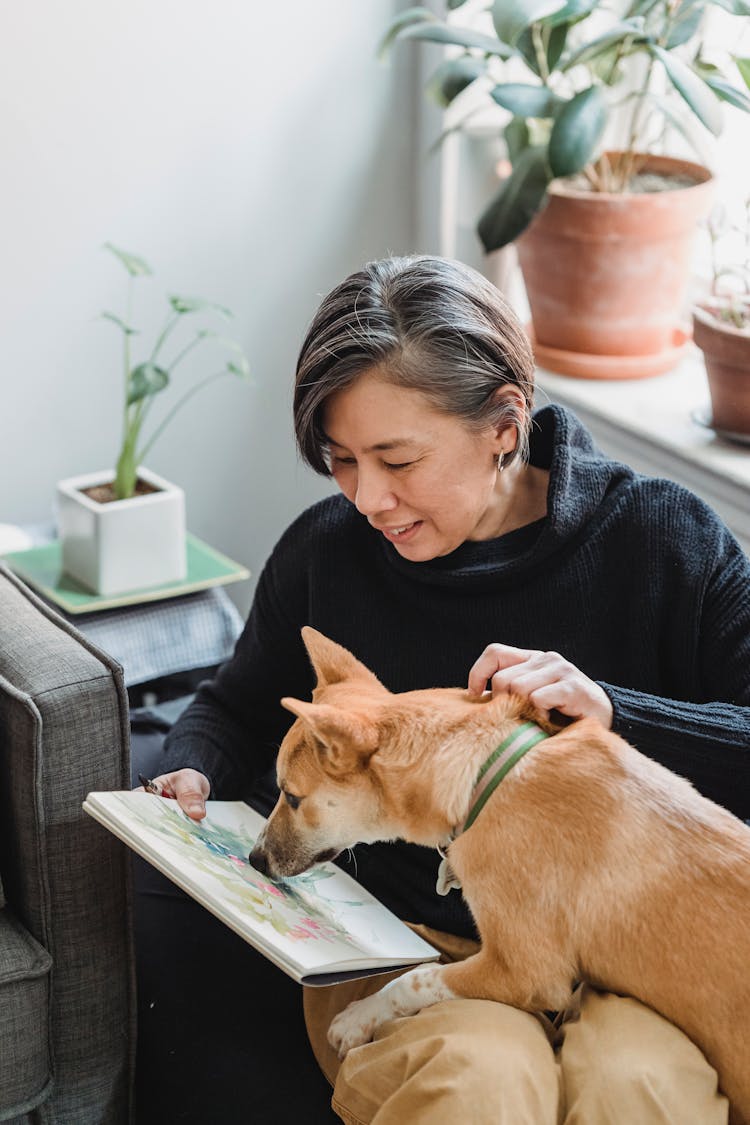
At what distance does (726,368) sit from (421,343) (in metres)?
0.91

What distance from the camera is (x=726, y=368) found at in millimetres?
2145

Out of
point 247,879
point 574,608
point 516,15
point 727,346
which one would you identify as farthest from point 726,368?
point 247,879

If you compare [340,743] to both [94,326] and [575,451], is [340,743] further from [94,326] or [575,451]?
[94,326]

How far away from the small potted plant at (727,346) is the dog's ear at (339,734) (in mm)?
1144

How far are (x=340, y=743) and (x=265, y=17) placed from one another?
188 centimetres

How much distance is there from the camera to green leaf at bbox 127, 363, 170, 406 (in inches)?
93.1

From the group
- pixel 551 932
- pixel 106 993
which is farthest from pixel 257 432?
pixel 551 932

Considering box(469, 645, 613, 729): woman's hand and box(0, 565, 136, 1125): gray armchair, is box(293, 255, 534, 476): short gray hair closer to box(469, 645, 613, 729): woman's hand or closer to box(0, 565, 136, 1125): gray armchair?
box(469, 645, 613, 729): woman's hand

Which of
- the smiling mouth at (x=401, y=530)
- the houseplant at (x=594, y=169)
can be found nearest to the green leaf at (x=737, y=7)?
the houseplant at (x=594, y=169)

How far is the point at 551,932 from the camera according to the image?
1193mm

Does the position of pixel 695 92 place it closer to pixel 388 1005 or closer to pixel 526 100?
pixel 526 100

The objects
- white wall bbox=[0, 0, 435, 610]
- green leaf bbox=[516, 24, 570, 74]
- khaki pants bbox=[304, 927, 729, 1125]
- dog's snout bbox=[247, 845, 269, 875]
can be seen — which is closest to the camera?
khaki pants bbox=[304, 927, 729, 1125]

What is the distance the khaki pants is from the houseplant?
146 centimetres

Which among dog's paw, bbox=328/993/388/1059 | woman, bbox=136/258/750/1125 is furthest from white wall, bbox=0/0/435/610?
dog's paw, bbox=328/993/388/1059
